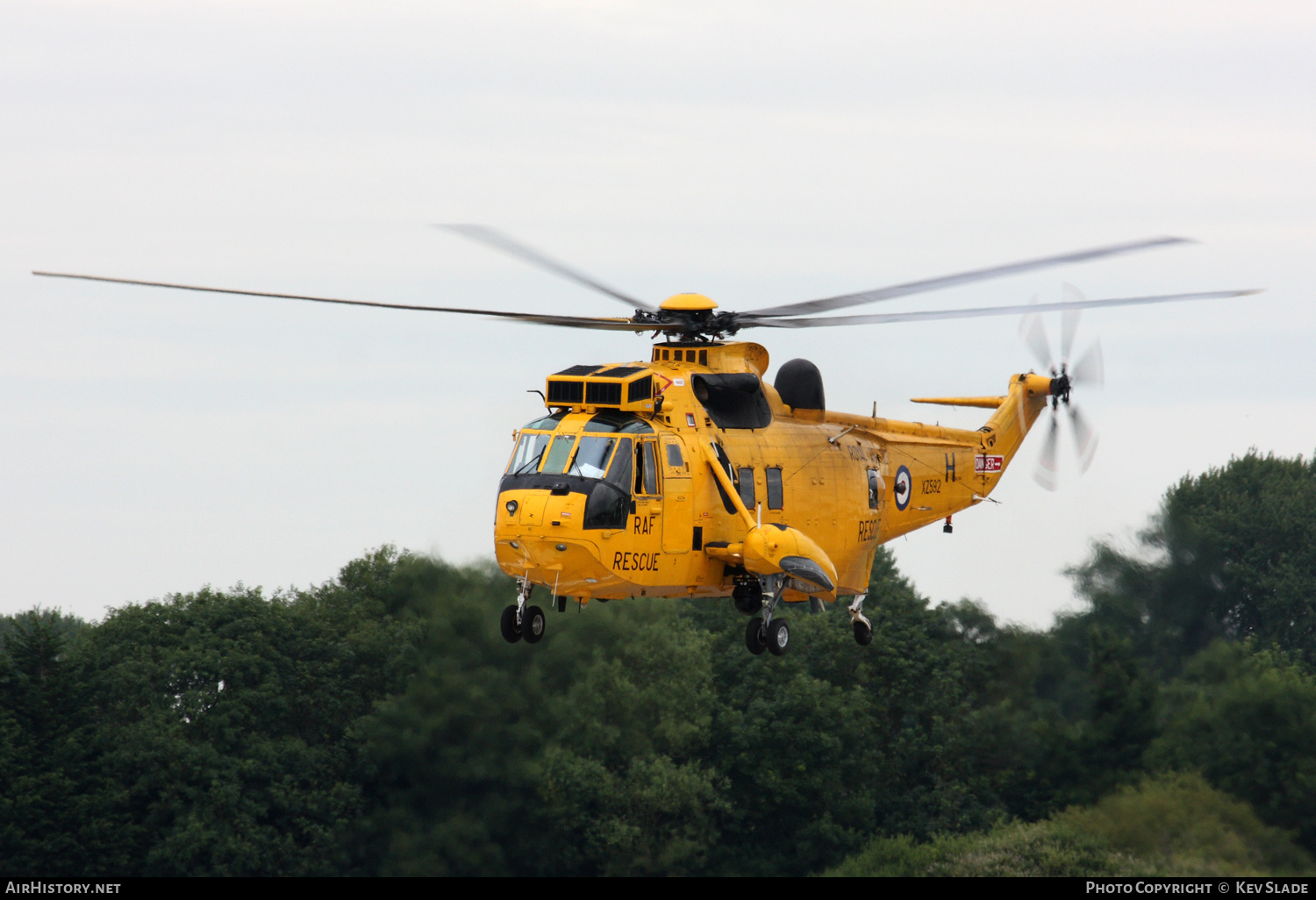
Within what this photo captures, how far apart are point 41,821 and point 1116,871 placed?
30066 millimetres

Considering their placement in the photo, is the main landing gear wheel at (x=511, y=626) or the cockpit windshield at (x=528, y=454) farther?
the main landing gear wheel at (x=511, y=626)

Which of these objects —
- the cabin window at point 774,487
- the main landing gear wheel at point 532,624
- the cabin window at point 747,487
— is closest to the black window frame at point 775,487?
the cabin window at point 774,487

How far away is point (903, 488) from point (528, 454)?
8472mm

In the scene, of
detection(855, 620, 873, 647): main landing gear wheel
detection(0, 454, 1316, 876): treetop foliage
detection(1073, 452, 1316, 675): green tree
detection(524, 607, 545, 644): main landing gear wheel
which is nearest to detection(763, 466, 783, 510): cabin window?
detection(855, 620, 873, 647): main landing gear wheel

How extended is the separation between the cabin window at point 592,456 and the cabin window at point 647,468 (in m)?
0.44

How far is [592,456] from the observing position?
892 inches

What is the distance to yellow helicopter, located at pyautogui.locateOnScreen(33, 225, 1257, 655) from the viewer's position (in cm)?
2230

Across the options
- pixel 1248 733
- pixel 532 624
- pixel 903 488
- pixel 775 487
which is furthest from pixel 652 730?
pixel 532 624

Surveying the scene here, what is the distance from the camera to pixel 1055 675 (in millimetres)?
43312

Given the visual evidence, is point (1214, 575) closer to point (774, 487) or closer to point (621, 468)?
point (774, 487)

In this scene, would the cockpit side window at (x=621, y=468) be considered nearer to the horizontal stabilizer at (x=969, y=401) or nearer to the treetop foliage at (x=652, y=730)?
the horizontal stabilizer at (x=969, y=401)

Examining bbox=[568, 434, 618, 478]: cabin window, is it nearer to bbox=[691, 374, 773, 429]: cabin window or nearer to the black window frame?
bbox=[691, 374, 773, 429]: cabin window

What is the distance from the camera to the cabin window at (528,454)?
22797mm

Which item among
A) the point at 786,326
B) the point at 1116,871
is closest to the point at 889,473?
the point at 786,326
